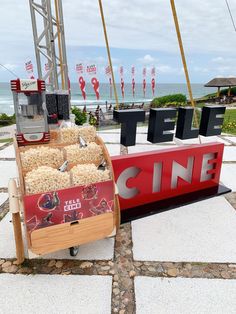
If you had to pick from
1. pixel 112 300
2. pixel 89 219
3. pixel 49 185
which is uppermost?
pixel 49 185

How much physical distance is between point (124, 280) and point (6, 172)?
13.2 feet

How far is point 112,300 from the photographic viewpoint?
7.61 ft

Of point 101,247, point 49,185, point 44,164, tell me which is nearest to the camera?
point 49,185

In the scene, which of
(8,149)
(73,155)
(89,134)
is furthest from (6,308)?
(8,149)

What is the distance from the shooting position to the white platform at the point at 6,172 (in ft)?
16.4

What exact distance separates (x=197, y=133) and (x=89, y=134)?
2200 millimetres

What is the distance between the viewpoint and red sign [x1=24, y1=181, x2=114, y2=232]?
2.42 metres

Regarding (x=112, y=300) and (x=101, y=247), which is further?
(x=101, y=247)

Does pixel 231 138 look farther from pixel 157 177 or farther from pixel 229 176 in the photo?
pixel 157 177

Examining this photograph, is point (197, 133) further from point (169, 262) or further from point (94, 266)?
point (94, 266)

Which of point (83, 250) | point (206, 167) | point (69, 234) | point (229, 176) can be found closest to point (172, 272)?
point (83, 250)

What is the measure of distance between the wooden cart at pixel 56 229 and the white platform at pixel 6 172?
2.46 metres

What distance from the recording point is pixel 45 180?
2.49m

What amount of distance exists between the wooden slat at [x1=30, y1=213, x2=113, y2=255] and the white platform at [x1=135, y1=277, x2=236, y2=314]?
65cm
